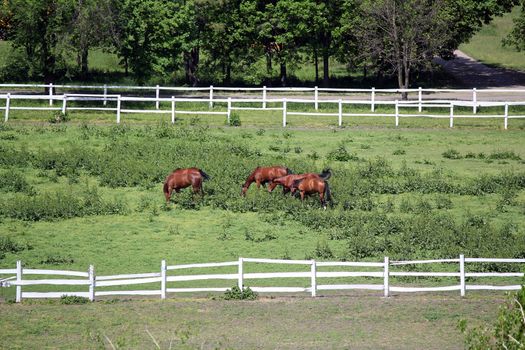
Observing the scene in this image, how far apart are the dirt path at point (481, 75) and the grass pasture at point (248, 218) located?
21.6 metres

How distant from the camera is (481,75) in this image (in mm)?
69938

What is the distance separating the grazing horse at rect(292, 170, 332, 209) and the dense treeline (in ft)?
74.1

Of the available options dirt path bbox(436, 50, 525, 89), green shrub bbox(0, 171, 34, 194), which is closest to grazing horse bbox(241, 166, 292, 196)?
green shrub bbox(0, 171, 34, 194)

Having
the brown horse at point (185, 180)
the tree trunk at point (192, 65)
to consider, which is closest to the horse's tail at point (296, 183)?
the brown horse at point (185, 180)

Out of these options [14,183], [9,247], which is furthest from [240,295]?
[14,183]

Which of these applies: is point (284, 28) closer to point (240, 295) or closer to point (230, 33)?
point (230, 33)

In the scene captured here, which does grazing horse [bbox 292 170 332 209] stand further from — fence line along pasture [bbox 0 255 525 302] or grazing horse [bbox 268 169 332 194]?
fence line along pasture [bbox 0 255 525 302]

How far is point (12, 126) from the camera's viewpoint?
136 feet

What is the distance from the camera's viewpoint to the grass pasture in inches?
790

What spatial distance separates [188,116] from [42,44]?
9.37m

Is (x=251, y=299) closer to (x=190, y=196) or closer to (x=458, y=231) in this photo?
(x=458, y=231)

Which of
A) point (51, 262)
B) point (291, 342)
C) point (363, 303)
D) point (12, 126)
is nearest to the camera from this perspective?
point (291, 342)

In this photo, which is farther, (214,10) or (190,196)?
(214,10)

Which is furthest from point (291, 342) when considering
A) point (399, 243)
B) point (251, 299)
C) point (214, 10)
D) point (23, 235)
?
point (214, 10)
